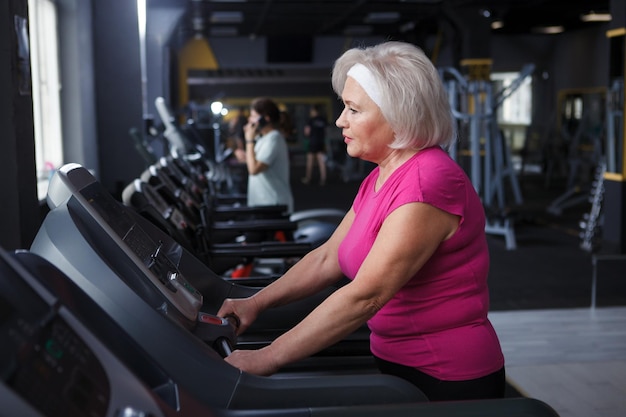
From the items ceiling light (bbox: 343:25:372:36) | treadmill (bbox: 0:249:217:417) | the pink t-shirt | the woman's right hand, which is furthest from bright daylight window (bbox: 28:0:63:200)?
ceiling light (bbox: 343:25:372:36)

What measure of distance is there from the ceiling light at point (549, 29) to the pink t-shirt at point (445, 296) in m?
17.5

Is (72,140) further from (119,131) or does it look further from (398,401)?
(398,401)

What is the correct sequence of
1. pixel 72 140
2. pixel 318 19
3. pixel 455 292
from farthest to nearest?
pixel 318 19 → pixel 72 140 → pixel 455 292

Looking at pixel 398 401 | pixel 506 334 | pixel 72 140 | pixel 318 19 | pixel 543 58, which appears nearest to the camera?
pixel 398 401

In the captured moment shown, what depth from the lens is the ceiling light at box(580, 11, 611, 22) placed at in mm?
15539

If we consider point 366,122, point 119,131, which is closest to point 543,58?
point 119,131

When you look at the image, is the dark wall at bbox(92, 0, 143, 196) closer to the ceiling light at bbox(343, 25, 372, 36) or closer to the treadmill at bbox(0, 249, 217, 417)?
the treadmill at bbox(0, 249, 217, 417)

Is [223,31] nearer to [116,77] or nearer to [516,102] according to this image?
[516,102]

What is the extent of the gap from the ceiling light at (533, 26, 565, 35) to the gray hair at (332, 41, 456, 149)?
17.4 metres

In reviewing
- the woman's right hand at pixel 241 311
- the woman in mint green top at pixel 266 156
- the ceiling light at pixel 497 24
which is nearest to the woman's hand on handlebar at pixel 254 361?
the woman's right hand at pixel 241 311

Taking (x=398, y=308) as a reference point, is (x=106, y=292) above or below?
above

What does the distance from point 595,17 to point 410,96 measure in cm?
1604

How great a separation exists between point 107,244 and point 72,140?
500 cm

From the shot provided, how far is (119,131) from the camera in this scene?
6188 mm
